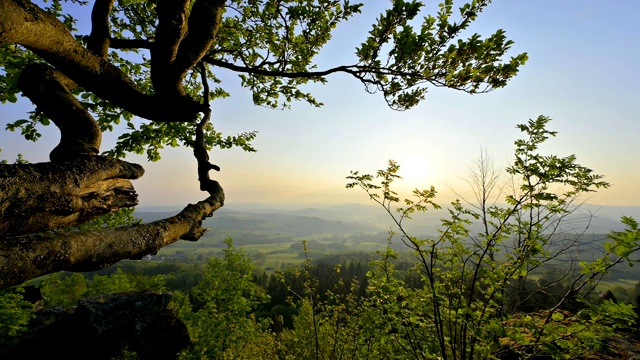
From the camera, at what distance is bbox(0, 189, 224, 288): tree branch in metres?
1.49

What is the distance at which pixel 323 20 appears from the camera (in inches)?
233

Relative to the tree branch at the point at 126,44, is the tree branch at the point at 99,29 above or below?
below

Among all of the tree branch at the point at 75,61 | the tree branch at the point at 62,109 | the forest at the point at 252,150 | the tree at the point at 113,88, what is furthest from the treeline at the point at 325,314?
the tree branch at the point at 62,109

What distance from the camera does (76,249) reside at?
180cm

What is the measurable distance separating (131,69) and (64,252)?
874 cm

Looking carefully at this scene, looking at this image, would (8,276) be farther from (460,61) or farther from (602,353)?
(602,353)

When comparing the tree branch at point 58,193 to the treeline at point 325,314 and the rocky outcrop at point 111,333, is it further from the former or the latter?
the rocky outcrop at point 111,333

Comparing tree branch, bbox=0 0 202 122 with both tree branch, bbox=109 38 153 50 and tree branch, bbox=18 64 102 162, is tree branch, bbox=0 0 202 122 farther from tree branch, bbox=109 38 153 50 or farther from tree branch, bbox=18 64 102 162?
tree branch, bbox=109 38 153 50

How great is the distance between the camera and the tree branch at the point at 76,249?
149cm

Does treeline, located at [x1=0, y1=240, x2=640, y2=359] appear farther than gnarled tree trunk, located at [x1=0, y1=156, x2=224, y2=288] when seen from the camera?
Yes

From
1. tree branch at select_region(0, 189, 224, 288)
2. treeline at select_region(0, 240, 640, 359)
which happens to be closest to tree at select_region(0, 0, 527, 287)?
tree branch at select_region(0, 189, 224, 288)

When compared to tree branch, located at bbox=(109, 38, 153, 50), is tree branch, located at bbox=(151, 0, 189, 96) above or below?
below

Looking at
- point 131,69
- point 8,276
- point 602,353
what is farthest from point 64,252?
point 602,353

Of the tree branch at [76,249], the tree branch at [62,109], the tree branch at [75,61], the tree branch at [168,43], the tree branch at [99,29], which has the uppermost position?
the tree branch at [99,29]
